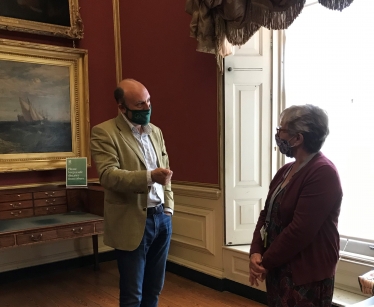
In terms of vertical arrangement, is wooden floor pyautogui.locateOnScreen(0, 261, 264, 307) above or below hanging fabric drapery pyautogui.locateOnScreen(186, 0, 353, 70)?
below

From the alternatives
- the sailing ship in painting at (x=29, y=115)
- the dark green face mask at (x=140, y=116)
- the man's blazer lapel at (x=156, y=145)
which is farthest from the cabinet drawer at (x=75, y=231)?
the dark green face mask at (x=140, y=116)

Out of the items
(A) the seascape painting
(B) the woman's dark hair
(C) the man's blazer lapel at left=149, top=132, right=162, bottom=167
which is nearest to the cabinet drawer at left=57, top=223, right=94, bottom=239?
(A) the seascape painting

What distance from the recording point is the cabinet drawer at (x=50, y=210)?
3527mm

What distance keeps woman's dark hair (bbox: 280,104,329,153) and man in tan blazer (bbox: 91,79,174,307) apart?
66 cm

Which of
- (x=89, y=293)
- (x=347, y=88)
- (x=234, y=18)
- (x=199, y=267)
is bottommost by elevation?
(x=89, y=293)

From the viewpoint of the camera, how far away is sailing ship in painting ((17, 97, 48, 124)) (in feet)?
11.9

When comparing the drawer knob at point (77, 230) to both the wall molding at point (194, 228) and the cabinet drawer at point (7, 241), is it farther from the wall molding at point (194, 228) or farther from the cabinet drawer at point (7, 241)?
the wall molding at point (194, 228)

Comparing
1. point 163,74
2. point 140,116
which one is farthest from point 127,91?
point 163,74

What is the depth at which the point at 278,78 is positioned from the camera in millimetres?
3129

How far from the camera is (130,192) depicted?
6.39ft

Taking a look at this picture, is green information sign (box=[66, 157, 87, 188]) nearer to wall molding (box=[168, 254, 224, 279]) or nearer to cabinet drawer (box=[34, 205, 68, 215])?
cabinet drawer (box=[34, 205, 68, 215])

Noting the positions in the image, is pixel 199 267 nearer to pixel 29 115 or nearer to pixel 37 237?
pixel 37 237

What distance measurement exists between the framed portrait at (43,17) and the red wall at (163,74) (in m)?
0.09

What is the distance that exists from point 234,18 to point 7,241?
229cm
